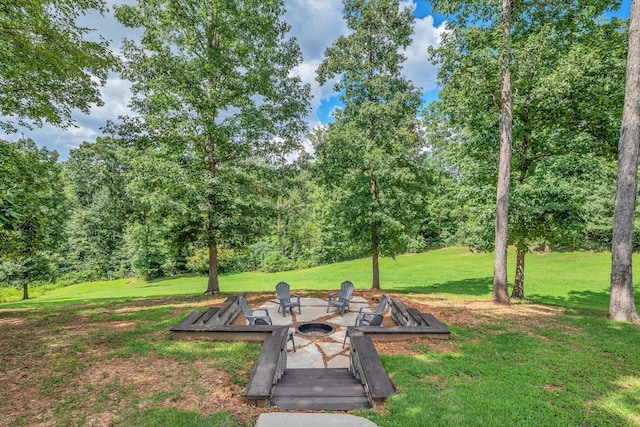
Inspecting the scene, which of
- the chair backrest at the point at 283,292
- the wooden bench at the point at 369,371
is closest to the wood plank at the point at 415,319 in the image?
the wooden bench at the point at 369,371

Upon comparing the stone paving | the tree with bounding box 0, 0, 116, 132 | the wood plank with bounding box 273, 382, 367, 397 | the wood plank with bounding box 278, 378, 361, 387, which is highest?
the tree with bounding box 0, 0, 116, 132

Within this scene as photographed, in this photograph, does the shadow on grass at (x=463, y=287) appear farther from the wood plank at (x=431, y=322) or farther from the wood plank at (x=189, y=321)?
the wood plank at (x=189, y=321)

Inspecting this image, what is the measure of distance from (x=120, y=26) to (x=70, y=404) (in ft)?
31.3

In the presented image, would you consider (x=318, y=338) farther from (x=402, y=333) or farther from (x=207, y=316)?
(x=207, y=316)

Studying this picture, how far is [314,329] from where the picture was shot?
21.2ft

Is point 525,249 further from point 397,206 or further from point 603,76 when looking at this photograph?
point 603,76

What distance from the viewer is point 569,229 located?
7973mm

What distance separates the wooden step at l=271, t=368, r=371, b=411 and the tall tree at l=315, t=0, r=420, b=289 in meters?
6.42

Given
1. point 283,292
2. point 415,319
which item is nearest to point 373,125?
point 283,292

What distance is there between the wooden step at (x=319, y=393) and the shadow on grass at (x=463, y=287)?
1072cm

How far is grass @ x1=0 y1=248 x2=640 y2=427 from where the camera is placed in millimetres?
2963

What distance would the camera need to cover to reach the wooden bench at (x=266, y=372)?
311cm

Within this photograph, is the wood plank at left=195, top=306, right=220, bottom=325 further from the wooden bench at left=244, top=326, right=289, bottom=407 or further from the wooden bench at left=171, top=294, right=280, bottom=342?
the wooden bench at left=244, top=326, right=289, bottom=407

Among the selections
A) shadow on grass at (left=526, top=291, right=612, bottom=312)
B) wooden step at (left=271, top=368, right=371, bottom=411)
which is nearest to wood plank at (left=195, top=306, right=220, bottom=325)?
wooden step at (left=271, top=368, right=371, bottom=411)
